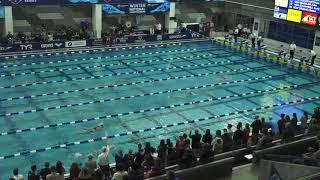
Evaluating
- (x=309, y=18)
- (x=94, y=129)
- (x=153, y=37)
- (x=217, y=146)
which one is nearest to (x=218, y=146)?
(x=217, y=146)

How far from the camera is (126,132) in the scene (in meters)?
13.3

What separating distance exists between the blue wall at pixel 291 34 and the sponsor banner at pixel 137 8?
7.25m

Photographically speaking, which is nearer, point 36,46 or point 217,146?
point 217,146

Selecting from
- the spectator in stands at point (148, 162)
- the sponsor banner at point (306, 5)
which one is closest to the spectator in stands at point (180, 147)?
the spectator in stands at point (148, 162)

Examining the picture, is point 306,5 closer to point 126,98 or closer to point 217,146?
point 126,98

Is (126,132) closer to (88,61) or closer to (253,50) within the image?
(88,61)

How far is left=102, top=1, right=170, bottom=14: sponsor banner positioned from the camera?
26578 millimetres

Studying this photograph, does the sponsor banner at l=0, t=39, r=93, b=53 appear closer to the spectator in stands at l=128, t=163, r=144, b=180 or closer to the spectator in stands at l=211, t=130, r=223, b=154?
the spectator in stands at l=211, t=130, r=223, b=154

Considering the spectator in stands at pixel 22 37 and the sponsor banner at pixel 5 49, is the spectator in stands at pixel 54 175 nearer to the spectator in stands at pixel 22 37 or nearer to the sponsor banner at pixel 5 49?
the sponsor banner at pixel 5 49

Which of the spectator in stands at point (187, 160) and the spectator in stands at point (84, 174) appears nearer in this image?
the spectator in stands at point (84, 174)

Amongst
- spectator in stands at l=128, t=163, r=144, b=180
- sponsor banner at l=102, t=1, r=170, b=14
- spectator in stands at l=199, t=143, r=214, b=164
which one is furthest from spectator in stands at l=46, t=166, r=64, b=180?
sponsor banner at l=102, t=1, r=170, b=14

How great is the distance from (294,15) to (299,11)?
40 centimetres

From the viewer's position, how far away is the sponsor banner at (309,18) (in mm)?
22219

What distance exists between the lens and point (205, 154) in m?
9.57
